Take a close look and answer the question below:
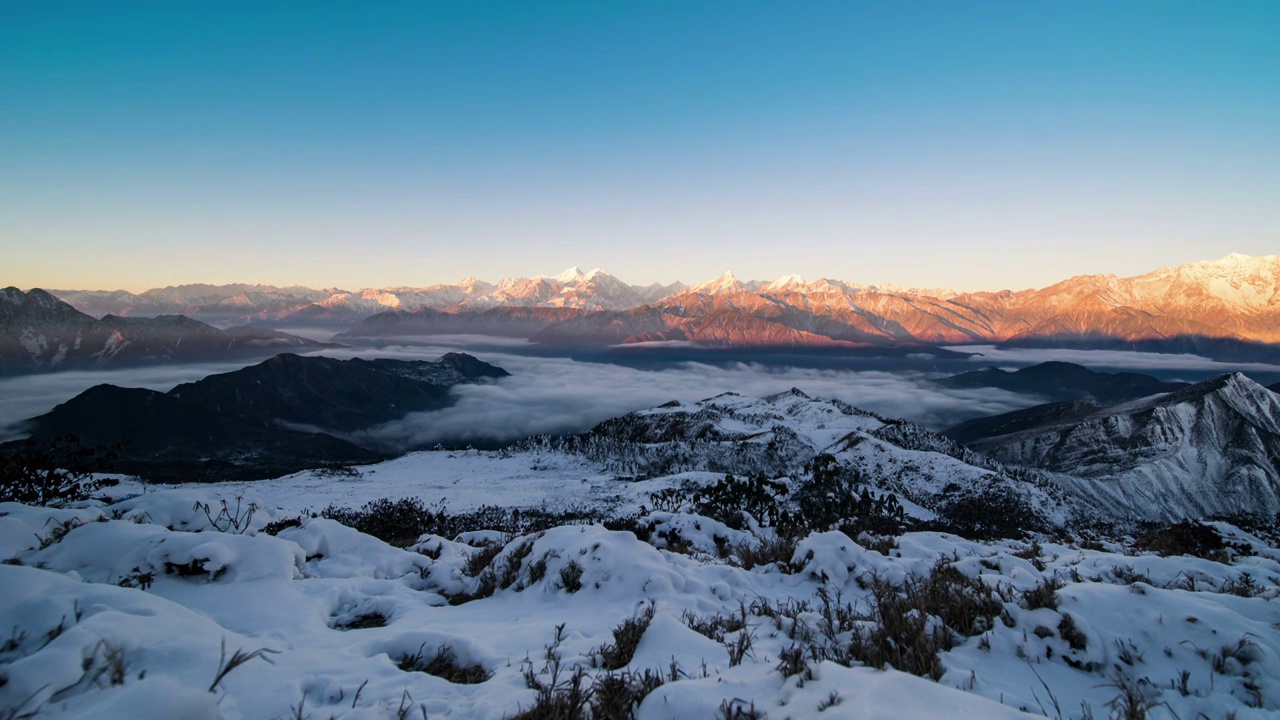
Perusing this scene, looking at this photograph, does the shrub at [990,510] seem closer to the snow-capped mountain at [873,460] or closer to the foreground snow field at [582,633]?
the snow-capped mountain at [873,460]

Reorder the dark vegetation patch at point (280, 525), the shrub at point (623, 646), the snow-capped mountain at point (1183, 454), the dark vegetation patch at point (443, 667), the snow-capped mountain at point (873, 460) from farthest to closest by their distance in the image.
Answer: the snow-capped mountain at point (1183, 454)
the snow-capped mountain at point (873, 460)
the dark vegetation patch at point (280, 525)
the shrub at point (623, 646)
the dark vegetation patch at point (443, 667)

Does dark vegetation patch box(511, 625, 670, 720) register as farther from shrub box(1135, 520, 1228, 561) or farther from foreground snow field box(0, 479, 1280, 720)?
shrub box(1135, 520, 1228, 561)

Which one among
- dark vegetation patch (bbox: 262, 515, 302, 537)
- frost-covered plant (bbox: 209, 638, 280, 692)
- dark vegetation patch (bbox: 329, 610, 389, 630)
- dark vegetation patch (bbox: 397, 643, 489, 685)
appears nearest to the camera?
frost-covered plant (bbox: 209, 638, 280, 692)

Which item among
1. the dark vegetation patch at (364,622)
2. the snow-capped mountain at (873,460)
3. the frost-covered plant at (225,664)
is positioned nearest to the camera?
the frost-covered plant at (225,664)

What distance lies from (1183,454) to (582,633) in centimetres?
23046

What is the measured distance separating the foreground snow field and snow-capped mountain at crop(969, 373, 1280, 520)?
18199 centimetres

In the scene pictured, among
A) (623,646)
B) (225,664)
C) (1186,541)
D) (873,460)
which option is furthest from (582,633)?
(873,460)

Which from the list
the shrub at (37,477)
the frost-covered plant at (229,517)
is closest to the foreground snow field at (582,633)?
the frost-covered plant at (229,517)

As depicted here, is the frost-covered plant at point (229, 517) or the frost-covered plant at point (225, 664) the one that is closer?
the frost-covered plant at point (225, 664)

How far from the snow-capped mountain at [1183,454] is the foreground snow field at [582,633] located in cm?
18199

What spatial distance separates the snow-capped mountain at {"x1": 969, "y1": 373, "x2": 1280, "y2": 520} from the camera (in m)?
146

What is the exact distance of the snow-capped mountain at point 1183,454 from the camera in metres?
146

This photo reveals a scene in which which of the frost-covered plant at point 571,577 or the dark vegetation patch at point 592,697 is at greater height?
the dark vegetation patch at point 592,697

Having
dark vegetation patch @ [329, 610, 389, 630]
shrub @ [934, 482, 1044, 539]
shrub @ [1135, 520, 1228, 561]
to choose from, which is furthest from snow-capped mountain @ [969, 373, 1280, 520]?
dark vegetation patch @ [329, 610, 389, 630]
